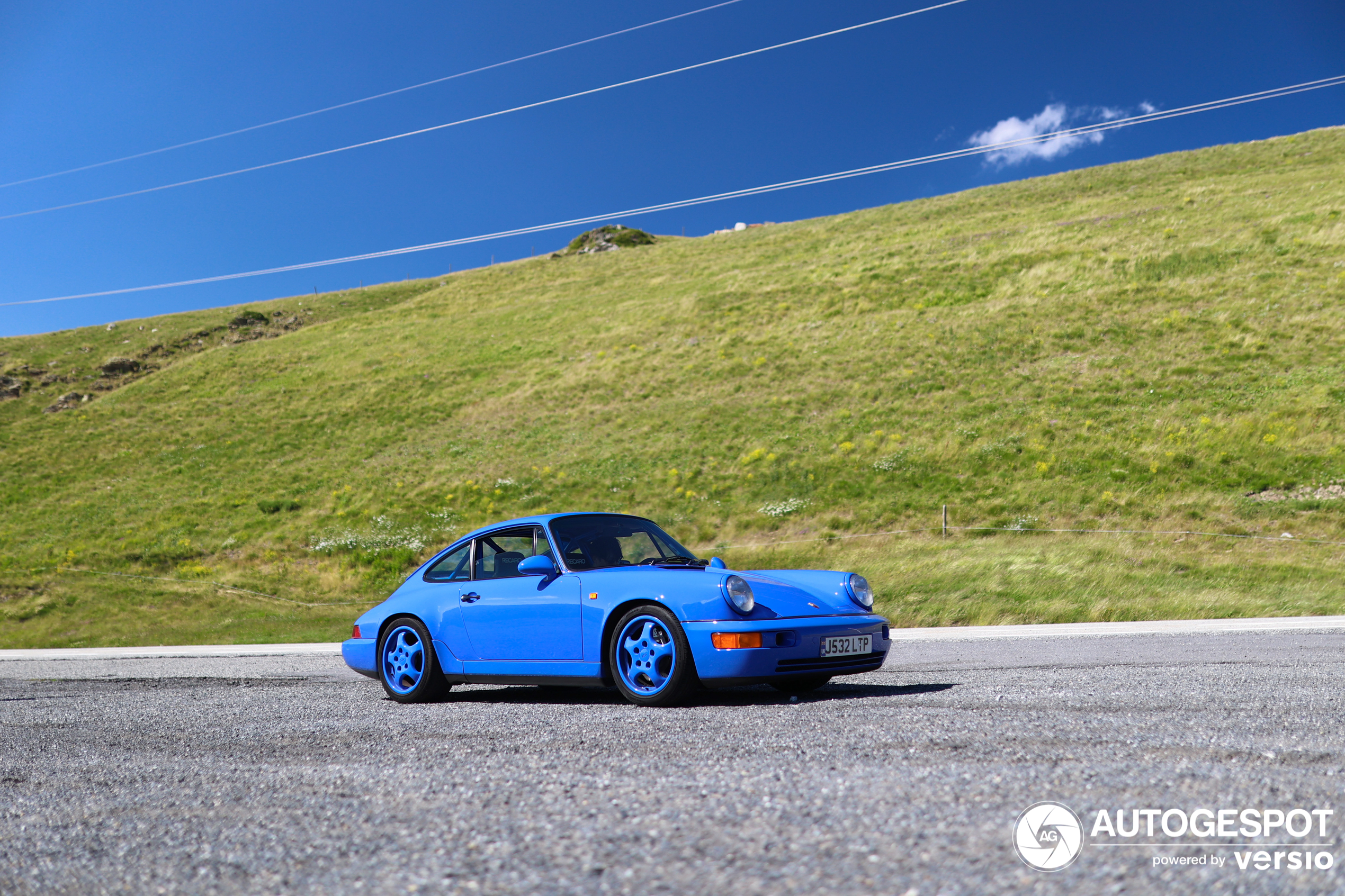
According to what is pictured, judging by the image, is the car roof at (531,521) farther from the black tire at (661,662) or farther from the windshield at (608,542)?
the black tire at (661,662)

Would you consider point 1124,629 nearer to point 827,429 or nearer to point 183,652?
point 183,652

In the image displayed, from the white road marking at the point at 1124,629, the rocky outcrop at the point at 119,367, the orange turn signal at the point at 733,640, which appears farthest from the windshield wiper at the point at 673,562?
the rocky outcrop at the point at 119,367

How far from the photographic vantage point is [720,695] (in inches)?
246

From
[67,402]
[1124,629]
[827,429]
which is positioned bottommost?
[1124,629]

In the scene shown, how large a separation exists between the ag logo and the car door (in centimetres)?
376

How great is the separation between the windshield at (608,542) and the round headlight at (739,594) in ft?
2.94

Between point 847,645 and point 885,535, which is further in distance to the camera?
point 885,535

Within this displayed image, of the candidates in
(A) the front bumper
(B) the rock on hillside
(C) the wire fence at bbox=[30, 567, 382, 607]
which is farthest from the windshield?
(B) the rock on hillside

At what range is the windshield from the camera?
255 inches

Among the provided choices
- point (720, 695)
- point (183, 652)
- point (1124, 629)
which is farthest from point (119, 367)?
point (720, 695)

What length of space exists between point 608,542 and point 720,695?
1.39 m

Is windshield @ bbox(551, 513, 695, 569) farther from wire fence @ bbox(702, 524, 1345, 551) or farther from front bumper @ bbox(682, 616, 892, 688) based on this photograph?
wire fence @ bbox(702, 524, 1345, 551)

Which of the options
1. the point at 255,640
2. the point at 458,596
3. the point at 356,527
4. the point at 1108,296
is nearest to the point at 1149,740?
the point at 458,596

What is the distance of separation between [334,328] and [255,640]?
43.4 meters
